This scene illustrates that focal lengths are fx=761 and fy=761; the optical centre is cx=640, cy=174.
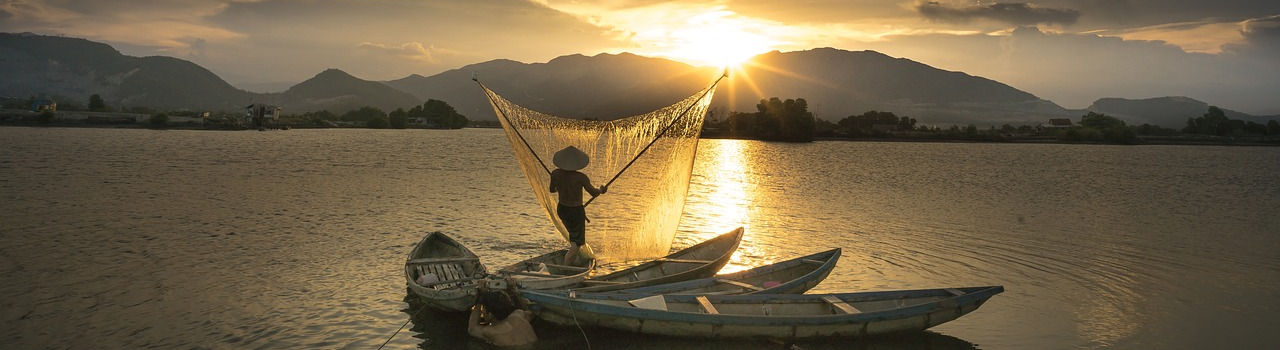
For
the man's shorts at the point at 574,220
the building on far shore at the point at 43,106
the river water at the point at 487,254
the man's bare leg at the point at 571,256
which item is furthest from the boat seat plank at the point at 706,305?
the building on far shore at the point at 43,106

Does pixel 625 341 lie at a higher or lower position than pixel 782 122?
lower

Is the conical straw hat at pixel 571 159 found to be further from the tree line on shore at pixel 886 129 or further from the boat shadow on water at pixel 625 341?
the tree line on shore at pixel 886 129

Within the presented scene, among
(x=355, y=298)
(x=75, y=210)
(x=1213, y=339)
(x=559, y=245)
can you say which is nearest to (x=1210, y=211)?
(x=1213, y=339)

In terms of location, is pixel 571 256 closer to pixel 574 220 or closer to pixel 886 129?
pixel 574 220

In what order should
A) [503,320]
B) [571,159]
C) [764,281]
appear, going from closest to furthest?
1. [503,320]
2. [764,281]
3. [571,159]

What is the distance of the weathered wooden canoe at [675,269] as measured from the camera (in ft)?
39.2

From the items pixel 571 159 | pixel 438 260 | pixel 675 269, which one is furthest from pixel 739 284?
pixel 438 260

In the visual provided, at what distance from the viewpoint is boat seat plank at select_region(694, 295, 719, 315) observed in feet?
33.8

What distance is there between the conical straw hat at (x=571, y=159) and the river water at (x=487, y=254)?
3.55 m

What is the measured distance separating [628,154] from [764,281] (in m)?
4.18

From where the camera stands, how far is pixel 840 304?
10.8 metres

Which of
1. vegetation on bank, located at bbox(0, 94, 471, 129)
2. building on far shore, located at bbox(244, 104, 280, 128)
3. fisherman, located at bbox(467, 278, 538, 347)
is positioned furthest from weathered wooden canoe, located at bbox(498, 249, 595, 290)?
building on far shore, located at bbox(244, 104, 280, 128)

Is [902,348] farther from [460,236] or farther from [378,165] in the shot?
[378,165]

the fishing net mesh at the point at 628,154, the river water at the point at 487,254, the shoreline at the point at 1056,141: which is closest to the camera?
the river water at the point at 487,254
